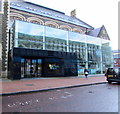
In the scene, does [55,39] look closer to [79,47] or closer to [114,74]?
Answer: [79,47]

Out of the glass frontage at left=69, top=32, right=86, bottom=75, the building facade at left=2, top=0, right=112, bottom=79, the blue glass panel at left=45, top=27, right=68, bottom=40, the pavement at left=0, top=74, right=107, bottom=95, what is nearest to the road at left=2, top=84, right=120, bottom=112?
the pavement at left=0, top=74, right=107, bottom=95

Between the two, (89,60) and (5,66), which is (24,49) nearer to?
(5,66)

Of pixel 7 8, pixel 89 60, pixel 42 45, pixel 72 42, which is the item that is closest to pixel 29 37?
pixel 42 45

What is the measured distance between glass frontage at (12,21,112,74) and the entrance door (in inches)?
16.8

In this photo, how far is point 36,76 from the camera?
52.2 feet

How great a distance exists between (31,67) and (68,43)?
285 inches

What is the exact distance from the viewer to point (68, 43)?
62.7 ft

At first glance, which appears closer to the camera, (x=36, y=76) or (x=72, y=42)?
(x=36, y=76)

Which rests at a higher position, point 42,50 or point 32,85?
point 42,50

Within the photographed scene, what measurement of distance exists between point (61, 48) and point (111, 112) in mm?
14379

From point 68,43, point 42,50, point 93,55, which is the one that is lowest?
point 93,55

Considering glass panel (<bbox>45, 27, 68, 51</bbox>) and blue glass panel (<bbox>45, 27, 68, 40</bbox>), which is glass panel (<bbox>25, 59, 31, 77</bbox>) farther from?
blue glass panel (<bbox>45, 27, 68, 40</bbox>)

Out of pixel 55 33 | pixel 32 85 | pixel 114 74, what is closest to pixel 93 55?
pixel 55 33

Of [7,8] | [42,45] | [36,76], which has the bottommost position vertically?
[36,76]
